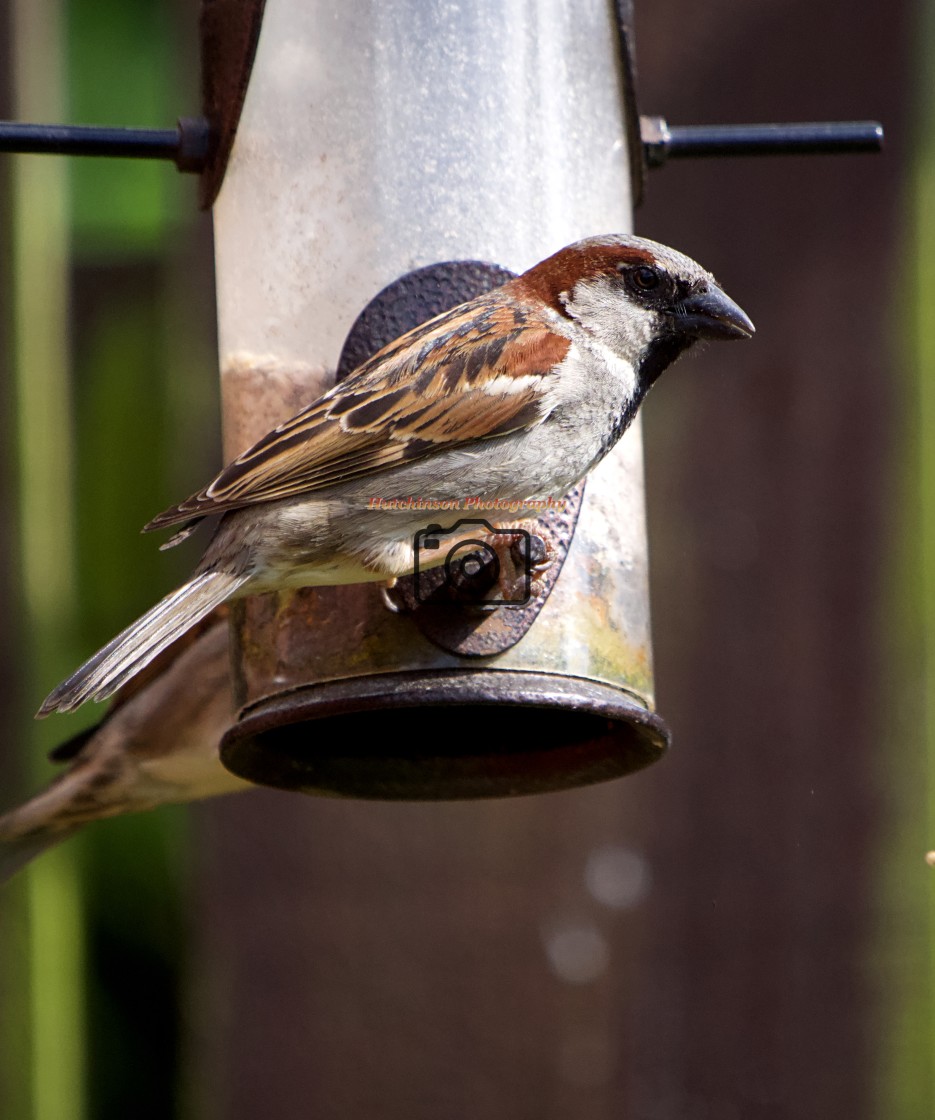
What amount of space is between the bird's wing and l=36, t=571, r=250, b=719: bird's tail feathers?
130 mm

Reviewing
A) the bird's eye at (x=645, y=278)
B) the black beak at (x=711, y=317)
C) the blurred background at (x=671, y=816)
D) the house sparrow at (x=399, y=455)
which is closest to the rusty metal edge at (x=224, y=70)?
the house sparrow at (x=399, y=455)

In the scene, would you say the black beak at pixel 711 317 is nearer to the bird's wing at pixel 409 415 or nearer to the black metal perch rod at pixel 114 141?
the bird's wing at pixel 409 415

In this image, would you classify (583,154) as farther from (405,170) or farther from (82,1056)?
(82,1056)

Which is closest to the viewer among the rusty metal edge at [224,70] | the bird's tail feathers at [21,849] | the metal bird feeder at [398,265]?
the metal bird feeder at [398,265]

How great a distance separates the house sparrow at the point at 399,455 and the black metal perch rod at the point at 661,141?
803 mm

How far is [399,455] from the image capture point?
372 centimetres

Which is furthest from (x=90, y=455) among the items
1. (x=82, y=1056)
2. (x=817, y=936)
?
(x=817, y=936)

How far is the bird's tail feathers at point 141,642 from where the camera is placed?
3527mm

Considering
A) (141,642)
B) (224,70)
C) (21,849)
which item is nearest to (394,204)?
(224,70)

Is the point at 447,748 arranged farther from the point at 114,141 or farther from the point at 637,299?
the point at 114,141

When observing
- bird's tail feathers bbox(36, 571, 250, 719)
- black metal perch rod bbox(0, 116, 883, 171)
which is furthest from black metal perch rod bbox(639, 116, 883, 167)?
bird's tail feathers bbox(36, 571, 250, 719)

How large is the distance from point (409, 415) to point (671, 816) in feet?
7.16

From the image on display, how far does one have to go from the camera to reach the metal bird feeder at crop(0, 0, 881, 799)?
4.02 meters

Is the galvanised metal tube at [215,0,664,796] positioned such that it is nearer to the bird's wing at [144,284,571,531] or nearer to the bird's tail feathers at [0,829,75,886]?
the bird's wing at [144,284,571,531]
